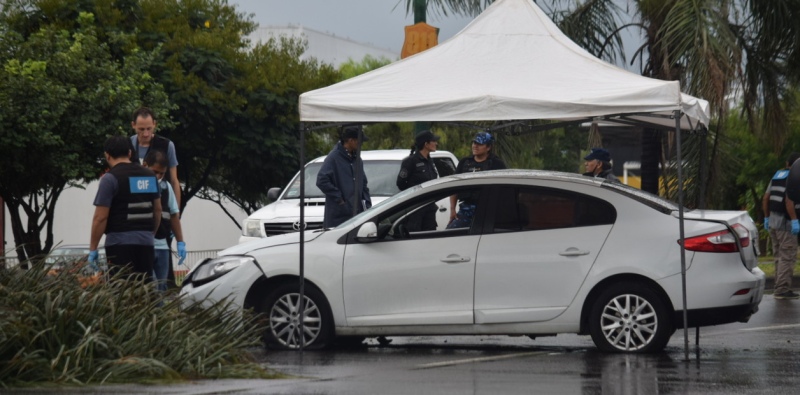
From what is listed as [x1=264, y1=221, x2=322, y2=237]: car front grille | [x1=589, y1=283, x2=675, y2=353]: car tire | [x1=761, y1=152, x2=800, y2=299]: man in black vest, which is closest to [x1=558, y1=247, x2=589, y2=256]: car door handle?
[x1=589, y1=283, x2=675, y2=353]: car tire

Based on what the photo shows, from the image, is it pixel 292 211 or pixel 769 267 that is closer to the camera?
pixel 292 211

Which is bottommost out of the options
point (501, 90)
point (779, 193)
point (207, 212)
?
point (207, 212)

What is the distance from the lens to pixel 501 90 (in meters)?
11.1

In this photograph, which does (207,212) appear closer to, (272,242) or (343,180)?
(343,180)

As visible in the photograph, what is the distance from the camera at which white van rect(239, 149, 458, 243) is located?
16.2 metres

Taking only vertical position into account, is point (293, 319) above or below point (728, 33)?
below

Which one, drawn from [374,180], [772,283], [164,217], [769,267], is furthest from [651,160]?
[164,217]

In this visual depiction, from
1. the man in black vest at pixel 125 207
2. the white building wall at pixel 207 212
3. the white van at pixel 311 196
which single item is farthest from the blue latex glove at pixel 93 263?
the white building wall at pixel 207 212

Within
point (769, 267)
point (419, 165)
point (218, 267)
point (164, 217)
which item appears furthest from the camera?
point (769, 267)

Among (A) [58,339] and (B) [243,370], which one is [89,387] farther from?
(B) [243,370]

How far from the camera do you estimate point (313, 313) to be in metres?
11.2

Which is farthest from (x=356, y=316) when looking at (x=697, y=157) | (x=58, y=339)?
(x=697, y=157)

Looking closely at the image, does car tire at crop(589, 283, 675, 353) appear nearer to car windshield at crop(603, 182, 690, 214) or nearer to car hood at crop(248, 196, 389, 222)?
car windshield at crop(603, 182, 690, 214)

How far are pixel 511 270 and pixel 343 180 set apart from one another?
136 inches
